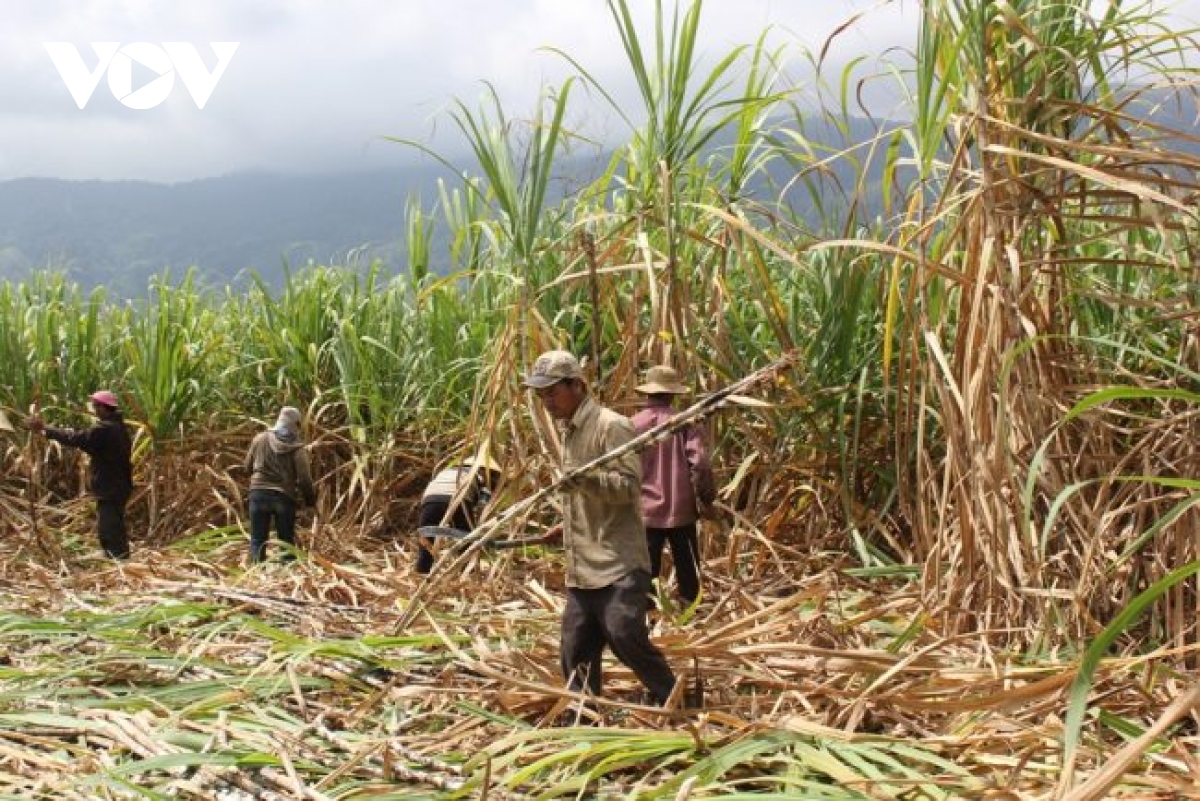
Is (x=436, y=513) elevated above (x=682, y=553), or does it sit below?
below

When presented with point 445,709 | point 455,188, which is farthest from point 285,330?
point 445,709

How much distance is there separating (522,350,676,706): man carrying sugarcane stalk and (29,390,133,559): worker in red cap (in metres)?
5.15

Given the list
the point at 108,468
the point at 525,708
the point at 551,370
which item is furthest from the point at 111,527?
the point at 551,370

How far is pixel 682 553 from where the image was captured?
609 centimetres

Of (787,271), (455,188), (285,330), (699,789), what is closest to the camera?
(699,789)

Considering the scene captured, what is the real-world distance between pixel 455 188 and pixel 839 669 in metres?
4.89

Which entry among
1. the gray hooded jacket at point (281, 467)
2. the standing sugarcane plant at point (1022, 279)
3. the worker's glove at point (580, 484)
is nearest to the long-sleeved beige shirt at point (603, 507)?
the worker's glove at point (580, 484)

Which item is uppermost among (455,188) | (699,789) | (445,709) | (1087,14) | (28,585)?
(1087,14)

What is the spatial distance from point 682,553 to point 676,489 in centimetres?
28

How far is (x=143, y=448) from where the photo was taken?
32.3ft

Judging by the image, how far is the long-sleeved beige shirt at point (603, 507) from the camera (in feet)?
14.2

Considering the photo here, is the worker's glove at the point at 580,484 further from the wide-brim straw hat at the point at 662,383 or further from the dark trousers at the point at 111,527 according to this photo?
the dark trousers at the point at 111,527

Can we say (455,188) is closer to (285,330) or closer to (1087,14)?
(285,330)

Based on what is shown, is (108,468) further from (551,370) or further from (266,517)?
(551,370)
